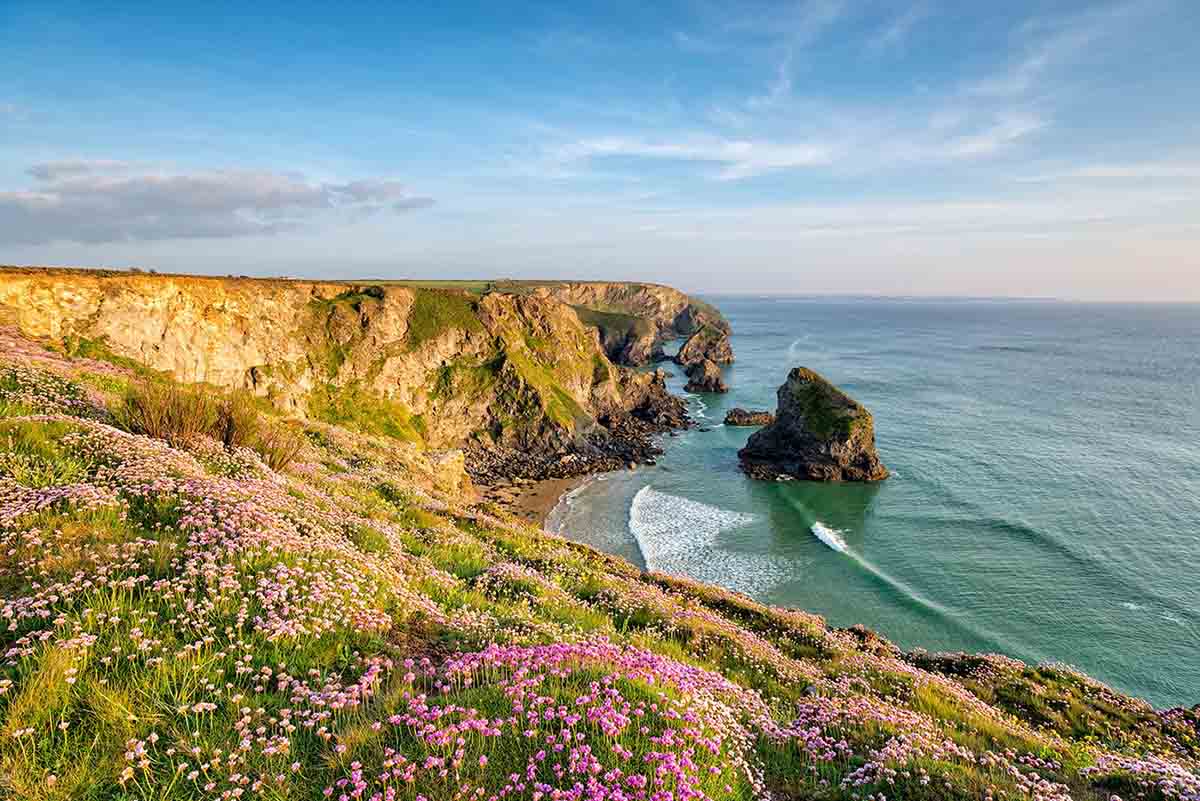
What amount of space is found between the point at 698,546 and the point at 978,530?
2327 cm

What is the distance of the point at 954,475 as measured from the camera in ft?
194

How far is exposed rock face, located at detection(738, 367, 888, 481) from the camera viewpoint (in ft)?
203

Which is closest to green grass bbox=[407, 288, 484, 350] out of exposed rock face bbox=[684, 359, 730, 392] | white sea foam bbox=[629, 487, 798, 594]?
white sea foam bbox=[629, 487, 798, 594]

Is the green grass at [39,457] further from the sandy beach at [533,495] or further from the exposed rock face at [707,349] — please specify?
the exposed rock face at [707,349]

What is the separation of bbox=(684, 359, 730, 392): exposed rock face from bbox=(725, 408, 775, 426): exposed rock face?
24789 millimetres

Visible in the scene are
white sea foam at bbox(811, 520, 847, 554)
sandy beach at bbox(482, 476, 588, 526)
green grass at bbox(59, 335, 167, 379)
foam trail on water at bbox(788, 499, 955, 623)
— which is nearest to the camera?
foam trail on water at bbox(788, 499, 955, 623)

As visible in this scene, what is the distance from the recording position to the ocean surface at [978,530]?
34.1 meters

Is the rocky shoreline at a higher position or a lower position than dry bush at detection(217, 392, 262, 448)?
lower

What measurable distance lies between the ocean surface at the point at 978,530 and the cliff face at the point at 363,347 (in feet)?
64.9

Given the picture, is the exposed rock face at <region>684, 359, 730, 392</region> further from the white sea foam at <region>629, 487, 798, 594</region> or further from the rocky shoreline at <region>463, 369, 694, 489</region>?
the white sea foam at <region>629, 487, 798, 594</region>

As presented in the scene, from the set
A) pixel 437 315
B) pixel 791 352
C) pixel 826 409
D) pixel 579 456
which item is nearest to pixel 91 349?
pixel 437 315

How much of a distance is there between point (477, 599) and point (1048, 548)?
50.7 meters

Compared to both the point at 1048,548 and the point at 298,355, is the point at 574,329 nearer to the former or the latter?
the point at 298,355

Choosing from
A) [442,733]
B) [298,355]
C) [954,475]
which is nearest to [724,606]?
[442,733]
